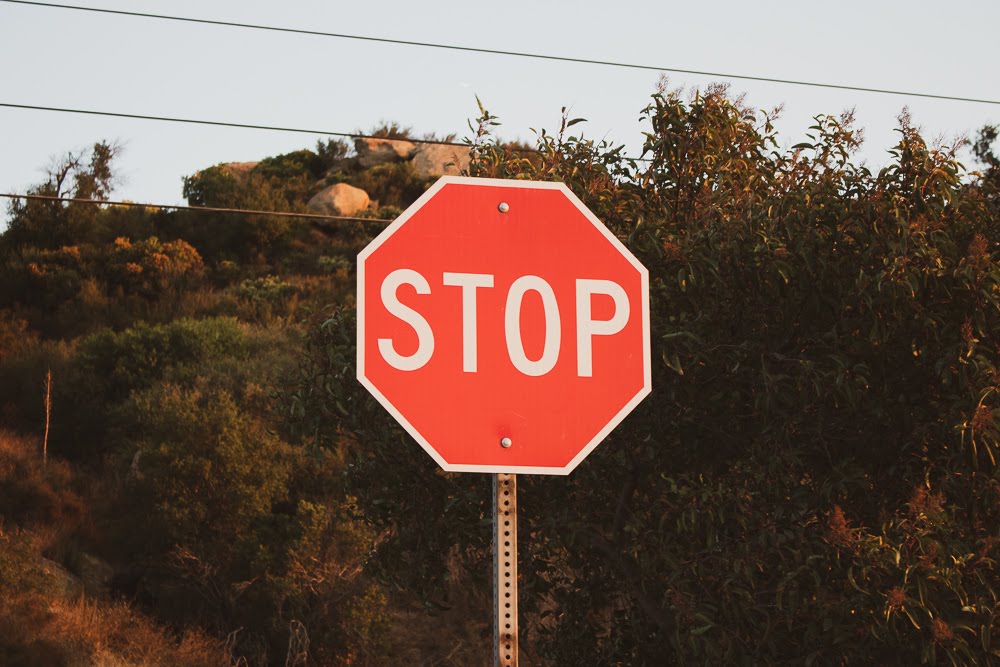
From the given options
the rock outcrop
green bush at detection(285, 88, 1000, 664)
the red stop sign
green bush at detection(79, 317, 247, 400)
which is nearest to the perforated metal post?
the red stop sign

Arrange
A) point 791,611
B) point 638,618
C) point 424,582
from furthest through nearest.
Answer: point 424,582 → point 638,618 → point 791,611

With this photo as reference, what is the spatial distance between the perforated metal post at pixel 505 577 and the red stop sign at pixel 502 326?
0.09m

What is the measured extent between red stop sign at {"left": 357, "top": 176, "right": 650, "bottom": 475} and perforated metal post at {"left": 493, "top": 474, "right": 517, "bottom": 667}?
88mm

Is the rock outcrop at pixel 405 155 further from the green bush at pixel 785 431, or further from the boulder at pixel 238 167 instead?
the green bush at pixel 785 431

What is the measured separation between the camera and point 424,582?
34.4 feet

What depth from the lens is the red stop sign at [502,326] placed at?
2904 millimetres

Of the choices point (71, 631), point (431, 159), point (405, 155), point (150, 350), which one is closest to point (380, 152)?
point (405, 155)

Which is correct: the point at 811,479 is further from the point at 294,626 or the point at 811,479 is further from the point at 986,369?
the point at 294,626

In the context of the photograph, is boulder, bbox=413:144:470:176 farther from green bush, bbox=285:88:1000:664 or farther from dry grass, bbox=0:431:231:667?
green bush, bbox=285:88:1000:664

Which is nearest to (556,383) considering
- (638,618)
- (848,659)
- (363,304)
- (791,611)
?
(363,304)

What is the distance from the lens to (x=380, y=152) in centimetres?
5159

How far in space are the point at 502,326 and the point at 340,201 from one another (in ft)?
144

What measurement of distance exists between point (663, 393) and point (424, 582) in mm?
3086

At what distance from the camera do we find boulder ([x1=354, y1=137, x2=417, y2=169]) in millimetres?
50938
